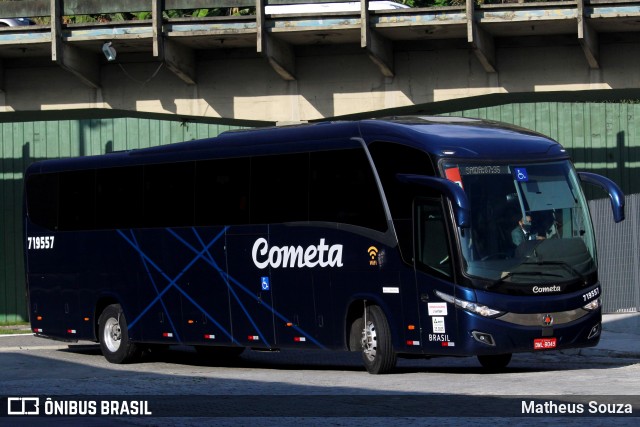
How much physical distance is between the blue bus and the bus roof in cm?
2

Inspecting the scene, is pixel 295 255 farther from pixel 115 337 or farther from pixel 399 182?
pixel 115 337

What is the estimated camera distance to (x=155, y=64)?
26391 mm

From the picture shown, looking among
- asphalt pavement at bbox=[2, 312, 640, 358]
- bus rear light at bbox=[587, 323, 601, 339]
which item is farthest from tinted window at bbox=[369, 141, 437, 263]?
asphalt pavement at bbox=[2, 312, 640, 358]

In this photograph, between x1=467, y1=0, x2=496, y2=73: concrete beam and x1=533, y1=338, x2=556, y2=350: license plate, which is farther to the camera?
x1=467, y1=0, x2=496, y2=73: concrete beam

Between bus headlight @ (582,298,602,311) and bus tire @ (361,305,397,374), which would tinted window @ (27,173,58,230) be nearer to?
bus tire @ (361,305,397,374)

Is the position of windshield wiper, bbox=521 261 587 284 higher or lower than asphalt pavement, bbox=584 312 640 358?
higher

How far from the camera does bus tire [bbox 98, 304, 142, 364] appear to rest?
72.6ft

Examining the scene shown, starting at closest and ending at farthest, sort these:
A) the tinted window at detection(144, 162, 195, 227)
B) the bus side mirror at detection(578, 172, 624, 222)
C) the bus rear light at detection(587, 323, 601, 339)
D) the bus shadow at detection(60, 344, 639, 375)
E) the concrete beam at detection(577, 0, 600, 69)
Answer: the bus rear light at detection(587, 323, 601, 339) < the bus side mirror at detection(578, 172, 624, 222) < the bus shadow at detection(60, 344, 639, 375) < the tinted window at detection(144, 162, 195, 227) < the concrete beam at detection(577, 0, 600, 69)

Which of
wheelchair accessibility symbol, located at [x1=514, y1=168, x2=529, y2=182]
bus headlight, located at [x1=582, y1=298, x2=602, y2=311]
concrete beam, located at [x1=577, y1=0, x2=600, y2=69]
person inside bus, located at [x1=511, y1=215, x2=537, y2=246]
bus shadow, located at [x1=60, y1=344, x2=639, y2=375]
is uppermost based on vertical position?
concrete beam, located at [x1=577, y1=0, x2=600, y2=69]


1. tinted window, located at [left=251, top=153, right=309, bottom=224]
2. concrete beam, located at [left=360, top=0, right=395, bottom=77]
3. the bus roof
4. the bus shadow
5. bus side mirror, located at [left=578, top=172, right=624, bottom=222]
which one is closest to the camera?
the bus roof

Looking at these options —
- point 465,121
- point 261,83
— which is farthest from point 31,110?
point 465,121

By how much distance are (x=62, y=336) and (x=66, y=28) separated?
244 inches

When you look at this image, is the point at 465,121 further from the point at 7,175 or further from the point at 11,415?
the point at 7,175

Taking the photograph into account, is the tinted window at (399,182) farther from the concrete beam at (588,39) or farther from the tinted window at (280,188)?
the concrete beam at (588,39)
